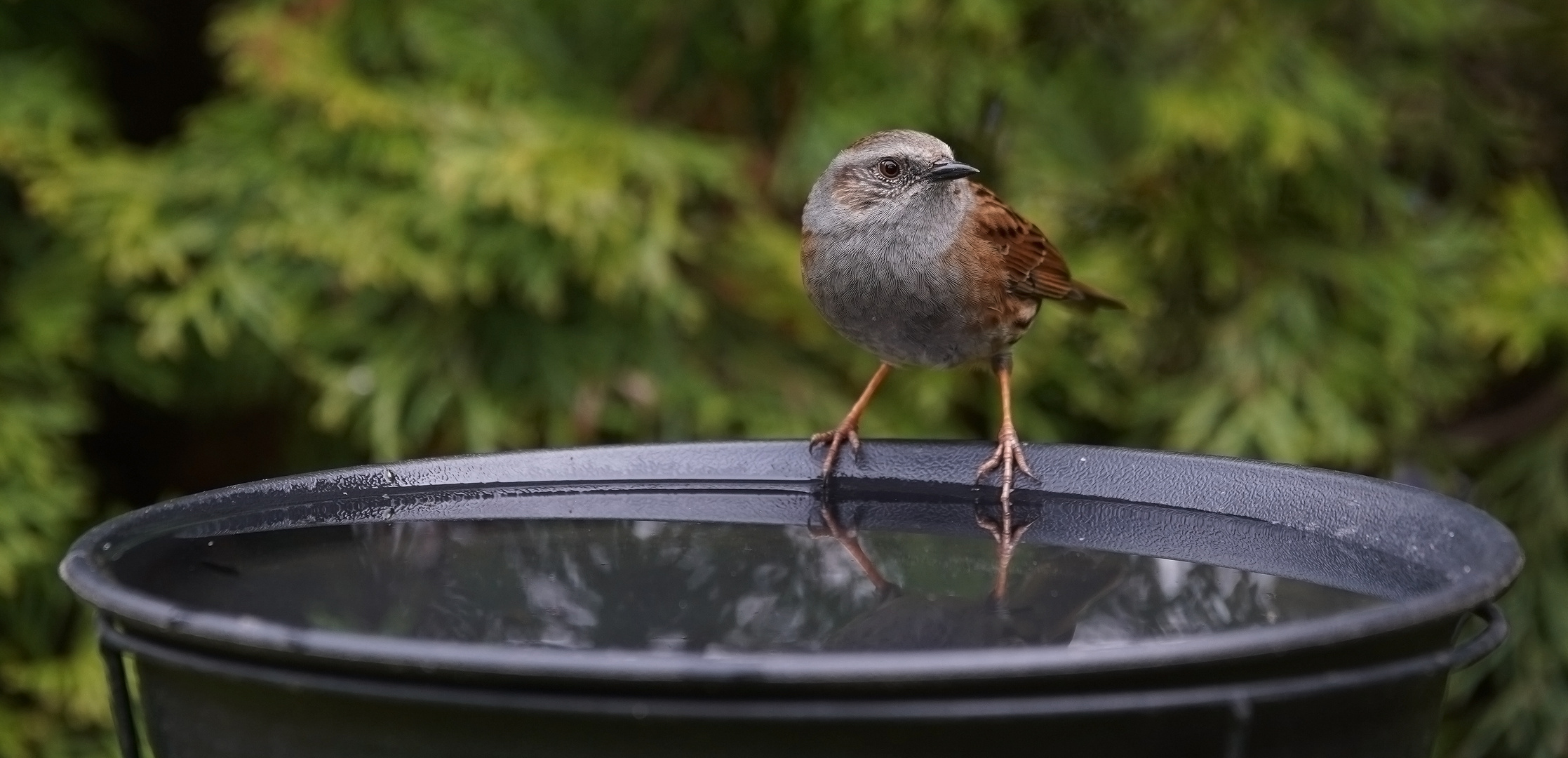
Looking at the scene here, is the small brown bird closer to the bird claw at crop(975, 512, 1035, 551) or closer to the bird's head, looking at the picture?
the bird's head

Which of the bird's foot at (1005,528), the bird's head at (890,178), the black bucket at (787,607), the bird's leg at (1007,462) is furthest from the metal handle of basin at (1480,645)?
the bird's head at (890,178)

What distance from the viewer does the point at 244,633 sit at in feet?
4.68

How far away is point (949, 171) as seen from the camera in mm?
3205

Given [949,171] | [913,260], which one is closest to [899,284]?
[913,260]

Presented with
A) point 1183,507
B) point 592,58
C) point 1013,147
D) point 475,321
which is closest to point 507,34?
point 592,58

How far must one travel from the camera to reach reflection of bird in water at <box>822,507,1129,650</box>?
1784mm

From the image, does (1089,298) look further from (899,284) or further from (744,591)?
(744,591)

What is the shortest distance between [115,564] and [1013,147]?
312 centimetres

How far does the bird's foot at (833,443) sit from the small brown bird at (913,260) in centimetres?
14

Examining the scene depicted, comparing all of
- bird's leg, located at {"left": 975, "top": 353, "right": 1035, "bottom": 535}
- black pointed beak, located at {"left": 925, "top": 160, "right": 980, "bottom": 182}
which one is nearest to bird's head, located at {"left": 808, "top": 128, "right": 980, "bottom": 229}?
black pointed beak, located at {"left": 925, "top": 160, "right": 980, "bottom": 182}

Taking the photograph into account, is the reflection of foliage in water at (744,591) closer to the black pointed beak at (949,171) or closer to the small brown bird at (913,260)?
the small brown bird at (913,260)

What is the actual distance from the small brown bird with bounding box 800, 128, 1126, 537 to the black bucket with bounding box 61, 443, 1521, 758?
0.42 m

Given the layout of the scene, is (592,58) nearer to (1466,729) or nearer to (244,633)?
(1466,729)

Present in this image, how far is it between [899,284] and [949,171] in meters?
0.25
